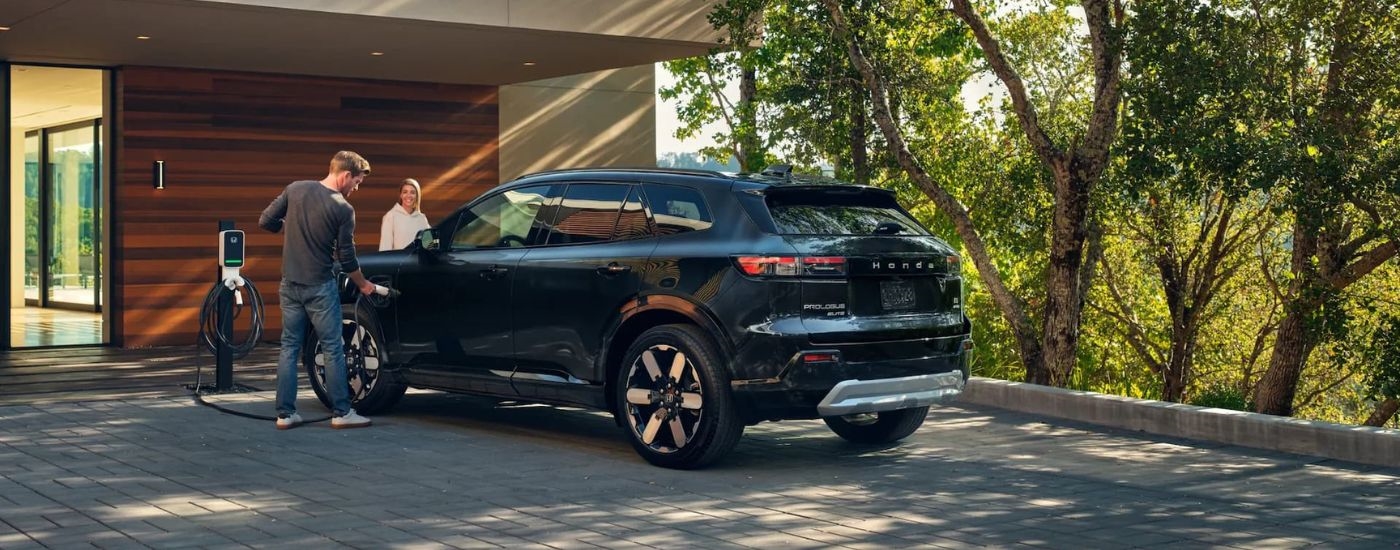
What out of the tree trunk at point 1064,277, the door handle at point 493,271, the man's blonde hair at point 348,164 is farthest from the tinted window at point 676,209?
the tree trunk at point 1064,277

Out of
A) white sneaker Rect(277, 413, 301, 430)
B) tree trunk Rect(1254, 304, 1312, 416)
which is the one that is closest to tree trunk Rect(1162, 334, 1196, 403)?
tree trunk Rect(1254, 304, 1312, 416)

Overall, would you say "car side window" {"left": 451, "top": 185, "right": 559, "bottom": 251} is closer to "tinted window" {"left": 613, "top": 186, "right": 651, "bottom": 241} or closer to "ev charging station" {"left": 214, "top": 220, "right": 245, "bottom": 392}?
"tinted window" {"left": 613, "top": 186, "right": 651, "bottom": 241}

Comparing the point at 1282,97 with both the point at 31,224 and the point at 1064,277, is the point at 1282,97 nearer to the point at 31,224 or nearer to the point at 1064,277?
the point at 1064,277

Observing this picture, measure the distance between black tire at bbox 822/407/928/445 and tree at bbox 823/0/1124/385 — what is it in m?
4.87

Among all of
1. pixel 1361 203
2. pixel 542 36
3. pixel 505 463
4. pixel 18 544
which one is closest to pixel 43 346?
pixel 542 36

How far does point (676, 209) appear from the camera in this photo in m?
8.72

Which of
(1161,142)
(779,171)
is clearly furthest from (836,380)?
(1161,142)

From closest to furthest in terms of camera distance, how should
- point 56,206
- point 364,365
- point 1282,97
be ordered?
point 364,365
point 1282,97
point 56,206

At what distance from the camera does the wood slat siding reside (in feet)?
55.3

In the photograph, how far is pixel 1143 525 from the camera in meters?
6.94

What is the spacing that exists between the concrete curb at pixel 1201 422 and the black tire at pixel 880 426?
63.5 inches

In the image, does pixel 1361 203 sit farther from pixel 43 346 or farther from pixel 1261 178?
pixel 43 346

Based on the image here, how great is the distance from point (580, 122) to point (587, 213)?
34.9ft

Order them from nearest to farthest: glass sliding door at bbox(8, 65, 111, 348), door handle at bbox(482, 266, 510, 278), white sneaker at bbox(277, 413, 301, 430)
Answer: door handle at bbox(482, 266, 510, 278), white sneaker at bbox(277, 413, 301, 430), glass sliding door at bbox(8, 65, 111, 348)
